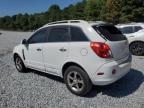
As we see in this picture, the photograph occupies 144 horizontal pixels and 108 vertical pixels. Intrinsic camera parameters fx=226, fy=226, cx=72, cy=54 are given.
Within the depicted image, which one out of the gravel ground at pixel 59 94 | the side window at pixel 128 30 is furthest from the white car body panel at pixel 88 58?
the side window at pixel 128 30

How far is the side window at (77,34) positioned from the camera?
17.1 feet

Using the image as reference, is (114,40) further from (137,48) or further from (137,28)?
(137,28)

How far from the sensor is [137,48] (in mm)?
10281

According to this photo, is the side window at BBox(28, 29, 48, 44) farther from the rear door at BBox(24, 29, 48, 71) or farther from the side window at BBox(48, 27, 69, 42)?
the side window at BBox(48, 27, 69, 42)

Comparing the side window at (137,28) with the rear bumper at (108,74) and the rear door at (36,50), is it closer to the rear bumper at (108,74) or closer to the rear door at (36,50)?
the rear door at (36,50)

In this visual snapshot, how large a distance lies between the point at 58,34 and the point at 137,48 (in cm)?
551

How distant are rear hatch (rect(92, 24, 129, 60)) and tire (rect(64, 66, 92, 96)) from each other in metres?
0.84

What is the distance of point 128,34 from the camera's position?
1058 cm

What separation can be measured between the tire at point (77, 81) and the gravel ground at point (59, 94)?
158 millimetres

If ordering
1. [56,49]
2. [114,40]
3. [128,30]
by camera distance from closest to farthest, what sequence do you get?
[114,40] < [56,49] < [128,30]

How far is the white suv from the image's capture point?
16.3ft

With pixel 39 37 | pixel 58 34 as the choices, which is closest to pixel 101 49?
pixel 58 34

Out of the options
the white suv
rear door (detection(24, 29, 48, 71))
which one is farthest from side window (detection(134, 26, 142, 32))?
rear door (detection(24, 29, 48, 71))

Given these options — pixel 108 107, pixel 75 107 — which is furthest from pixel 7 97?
pixel 108 107
